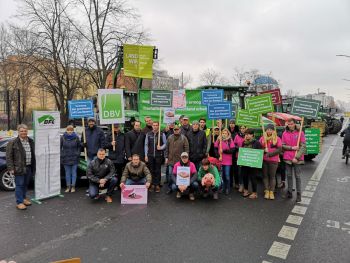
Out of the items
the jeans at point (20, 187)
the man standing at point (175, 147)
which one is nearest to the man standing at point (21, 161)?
the jeans at point (20, 187)

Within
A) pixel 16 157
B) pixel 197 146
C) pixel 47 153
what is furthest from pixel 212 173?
pixel 16 157

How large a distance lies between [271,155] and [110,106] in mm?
4350

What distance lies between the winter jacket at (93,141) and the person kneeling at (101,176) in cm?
75

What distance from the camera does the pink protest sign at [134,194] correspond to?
22.4 feet

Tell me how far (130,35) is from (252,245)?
2732cm

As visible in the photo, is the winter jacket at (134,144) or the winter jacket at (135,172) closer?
the winter jacket at (135,172)

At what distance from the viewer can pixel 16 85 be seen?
31375mm

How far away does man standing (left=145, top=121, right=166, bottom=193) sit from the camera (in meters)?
8.03

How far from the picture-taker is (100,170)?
7.19m

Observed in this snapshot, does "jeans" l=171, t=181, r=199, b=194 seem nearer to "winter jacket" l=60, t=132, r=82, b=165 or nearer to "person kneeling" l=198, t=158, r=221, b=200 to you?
"person kneeling" l=198, t=158, r=221, b=200

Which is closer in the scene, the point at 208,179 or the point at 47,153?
the point at 208,179

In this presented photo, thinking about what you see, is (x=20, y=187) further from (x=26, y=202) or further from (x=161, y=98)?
(x=161, y=98)

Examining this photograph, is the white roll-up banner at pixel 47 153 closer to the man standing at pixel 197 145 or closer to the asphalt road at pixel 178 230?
the asphalt road at pixel 178 230

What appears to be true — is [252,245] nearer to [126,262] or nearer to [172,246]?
[172,246]
